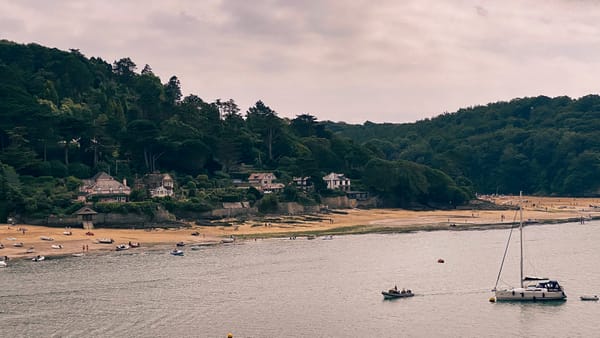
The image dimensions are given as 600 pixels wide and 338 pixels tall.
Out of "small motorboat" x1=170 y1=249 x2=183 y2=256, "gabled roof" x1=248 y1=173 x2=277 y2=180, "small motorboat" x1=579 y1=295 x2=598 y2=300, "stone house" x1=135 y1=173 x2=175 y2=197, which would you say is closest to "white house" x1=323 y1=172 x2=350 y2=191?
"gabled roof" x1=248 y1=173 x2=277 y2=180

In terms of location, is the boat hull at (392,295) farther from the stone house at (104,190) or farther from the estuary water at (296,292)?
the stone house at (104,190)

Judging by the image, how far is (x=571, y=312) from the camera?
61312 millimetres

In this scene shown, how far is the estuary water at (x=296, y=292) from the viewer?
56281 mm

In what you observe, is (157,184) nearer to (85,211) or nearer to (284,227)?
(85,211)

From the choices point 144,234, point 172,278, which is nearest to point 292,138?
point 144,234

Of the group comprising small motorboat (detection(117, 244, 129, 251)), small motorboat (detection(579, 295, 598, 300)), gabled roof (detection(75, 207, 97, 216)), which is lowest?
small motorboat (detection(579, 295, 598, 300))

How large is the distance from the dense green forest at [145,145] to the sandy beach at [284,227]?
6.12 metres

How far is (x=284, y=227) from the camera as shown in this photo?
11300cm

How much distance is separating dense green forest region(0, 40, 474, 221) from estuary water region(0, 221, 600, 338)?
1123 inches

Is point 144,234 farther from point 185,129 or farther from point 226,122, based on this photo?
point 226,122

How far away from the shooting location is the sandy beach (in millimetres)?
91000

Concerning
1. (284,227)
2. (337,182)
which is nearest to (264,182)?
(337,182)

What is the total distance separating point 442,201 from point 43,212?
8014 cm

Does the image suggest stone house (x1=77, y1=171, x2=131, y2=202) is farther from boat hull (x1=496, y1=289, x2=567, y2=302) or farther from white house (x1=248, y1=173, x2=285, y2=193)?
boat hull (x1=496, y1=289, x2=567, y2=302)
